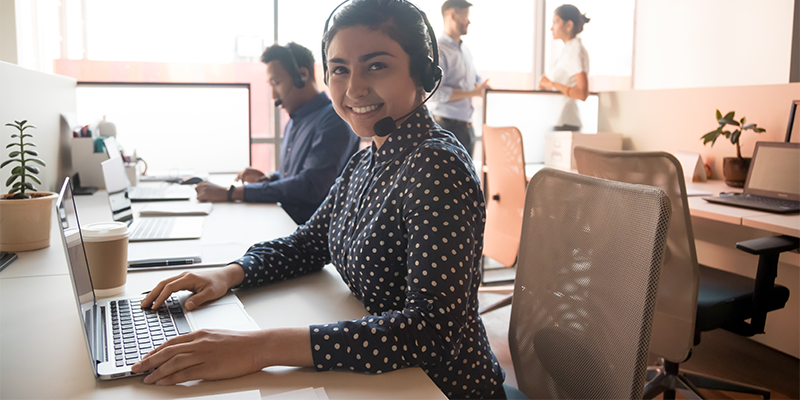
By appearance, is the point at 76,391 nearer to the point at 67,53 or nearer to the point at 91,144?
the point at 91,144

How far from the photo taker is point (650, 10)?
4512 millimetres

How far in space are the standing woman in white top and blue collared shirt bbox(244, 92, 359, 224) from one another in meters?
1.56

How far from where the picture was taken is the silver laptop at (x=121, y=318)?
0.71 meters

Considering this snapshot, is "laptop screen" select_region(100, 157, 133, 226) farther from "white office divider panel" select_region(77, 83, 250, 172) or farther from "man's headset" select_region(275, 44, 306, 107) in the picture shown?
"white office divider panel" select_region(77, 83, 250, 172)

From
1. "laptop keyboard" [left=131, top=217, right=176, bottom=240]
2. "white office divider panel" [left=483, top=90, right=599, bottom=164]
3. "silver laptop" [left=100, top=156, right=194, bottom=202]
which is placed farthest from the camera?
"white office divider panel" [left=483, top=90, right=599, bottom=164]

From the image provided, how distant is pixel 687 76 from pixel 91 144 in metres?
4.15

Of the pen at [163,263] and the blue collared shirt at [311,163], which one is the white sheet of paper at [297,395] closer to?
the pen at [163,263]

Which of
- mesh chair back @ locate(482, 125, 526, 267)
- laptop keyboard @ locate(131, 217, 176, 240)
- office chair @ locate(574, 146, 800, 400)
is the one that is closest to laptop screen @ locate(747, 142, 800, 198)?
office chair @ locate(574, 146, 800, 400)

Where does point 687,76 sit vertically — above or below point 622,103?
above

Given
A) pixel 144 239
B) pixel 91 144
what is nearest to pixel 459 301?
pixel 144 239

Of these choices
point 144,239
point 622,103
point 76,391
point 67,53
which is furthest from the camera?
point 67,53

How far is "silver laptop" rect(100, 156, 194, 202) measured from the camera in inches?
62.1

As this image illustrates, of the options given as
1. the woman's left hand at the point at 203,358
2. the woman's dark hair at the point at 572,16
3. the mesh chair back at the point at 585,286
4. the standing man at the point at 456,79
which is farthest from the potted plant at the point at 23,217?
the woman's dark hair at the point at 572,16

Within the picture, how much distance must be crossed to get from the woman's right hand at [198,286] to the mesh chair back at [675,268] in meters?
1.17
